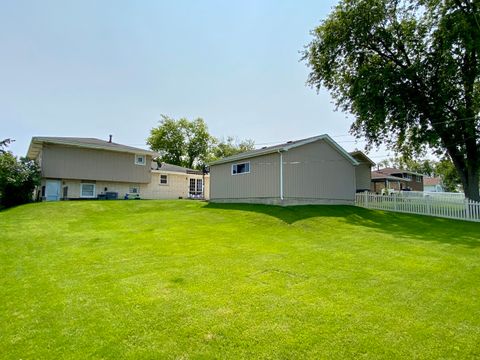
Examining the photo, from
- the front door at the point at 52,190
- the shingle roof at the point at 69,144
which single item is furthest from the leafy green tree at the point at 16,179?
the shingle roof at the point at 69,144

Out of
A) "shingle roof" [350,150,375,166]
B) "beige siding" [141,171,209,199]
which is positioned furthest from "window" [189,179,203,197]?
"shingle roof" [350,150,375,166]

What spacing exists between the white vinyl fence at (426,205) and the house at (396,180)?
18.2 m

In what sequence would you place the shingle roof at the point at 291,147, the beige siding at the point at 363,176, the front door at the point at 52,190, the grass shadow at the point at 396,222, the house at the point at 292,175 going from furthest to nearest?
the beige siding at the point at 363,176, the front door at the point at 52,190, the house at the point at 292,175, the shingle roof at the point at 291,147, the grass shadow at the point at 396,222

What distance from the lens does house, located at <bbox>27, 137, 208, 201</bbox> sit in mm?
20641

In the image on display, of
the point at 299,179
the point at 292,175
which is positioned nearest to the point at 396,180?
the point at 299,179

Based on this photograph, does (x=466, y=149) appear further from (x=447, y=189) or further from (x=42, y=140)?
(x=447, y=189)

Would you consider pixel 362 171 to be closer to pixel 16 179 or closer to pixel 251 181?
pixel 251 181

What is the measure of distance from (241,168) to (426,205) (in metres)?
11.0

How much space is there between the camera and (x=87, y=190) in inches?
880

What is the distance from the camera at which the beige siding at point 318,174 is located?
16734 millimetres

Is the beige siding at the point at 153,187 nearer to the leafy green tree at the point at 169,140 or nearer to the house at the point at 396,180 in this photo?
the leafy green tree at the point at 169,140

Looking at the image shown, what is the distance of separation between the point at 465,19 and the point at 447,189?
52.2m

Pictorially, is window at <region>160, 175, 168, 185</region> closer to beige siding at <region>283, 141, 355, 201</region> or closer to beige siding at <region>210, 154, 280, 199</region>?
beige siding at <region>210, 154, 280, 199</region>

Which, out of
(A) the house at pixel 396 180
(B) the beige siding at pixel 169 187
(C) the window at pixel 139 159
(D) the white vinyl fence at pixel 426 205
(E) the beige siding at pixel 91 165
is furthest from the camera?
(A) the house at pixel 396 180
